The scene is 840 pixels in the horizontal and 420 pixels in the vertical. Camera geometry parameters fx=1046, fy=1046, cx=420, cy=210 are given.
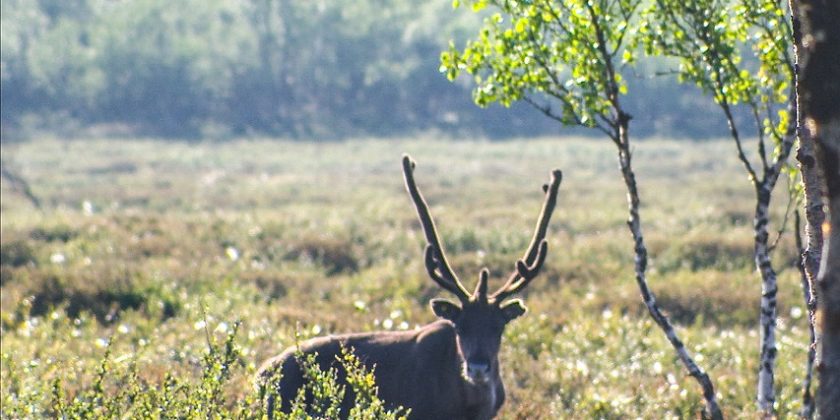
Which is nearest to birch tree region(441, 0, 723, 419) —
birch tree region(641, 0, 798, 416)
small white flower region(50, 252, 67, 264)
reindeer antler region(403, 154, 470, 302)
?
birch tree region(641, 0, 798, 416)

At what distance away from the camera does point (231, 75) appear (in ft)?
322

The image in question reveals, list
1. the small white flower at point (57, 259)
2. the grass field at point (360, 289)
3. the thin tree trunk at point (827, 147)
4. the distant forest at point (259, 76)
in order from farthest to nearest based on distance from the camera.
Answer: the distant forest at point (259, 76) → the small white flower at point (57, 259) → the grass field at point (360, 289) → the thin tree trunk at point (827, 147)

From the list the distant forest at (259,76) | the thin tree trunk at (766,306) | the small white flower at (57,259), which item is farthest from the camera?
the distant forest at (259,76)

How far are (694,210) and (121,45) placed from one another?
7255 centimetres

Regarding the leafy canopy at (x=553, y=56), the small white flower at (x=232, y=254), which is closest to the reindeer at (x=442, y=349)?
the leafy canopy at (x=553, y=56)

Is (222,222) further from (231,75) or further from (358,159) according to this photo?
(231,75)

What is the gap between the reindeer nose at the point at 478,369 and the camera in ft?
24.6

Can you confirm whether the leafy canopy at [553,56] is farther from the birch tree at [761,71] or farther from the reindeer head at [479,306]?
the reindeer head at [479,306]

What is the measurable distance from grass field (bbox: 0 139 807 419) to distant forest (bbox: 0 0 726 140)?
46.8 metres

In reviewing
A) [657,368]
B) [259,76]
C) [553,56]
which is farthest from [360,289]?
[259,76]

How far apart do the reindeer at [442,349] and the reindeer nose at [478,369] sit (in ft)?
0.40

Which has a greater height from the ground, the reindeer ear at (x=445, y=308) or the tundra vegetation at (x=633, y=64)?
the tundra vegetation at (x=633, y=64)

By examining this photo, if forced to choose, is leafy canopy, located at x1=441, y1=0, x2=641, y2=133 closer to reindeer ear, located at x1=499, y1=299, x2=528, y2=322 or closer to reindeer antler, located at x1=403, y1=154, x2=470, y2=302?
reindeer antler, located at x1=403, y1=154, x2=470, y2=302

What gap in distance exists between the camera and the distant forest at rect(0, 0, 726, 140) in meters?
84.0
